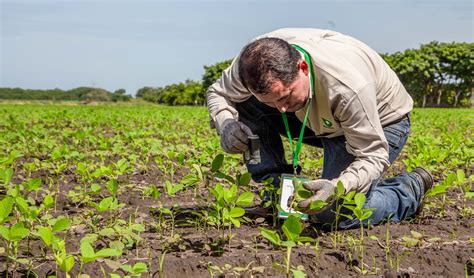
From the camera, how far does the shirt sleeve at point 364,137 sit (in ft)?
8.54

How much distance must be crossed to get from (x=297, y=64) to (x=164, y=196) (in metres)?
1.82

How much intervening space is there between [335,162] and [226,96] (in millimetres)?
770

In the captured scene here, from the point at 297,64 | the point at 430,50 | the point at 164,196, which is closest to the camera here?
the point at 297,64

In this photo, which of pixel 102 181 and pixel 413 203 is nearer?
pixel 413 203

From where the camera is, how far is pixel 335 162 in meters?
3.11

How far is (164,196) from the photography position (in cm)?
395

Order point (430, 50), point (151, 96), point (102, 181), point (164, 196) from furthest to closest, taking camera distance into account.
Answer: point (151, 96) < point (430, 50) < point (102, 181) < point (164, 196)

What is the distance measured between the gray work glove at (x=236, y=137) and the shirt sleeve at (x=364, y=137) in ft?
1.68

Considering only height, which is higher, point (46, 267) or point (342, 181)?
point (342, 181)

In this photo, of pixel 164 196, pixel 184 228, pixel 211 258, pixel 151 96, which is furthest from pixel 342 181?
pixel 151 96

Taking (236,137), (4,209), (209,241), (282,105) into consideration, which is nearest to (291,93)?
(282,105)

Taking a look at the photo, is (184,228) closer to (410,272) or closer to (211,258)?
(211,258)

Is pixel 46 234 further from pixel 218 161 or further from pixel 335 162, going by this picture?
pixel 335 162

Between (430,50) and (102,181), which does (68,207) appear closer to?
(102,181)
